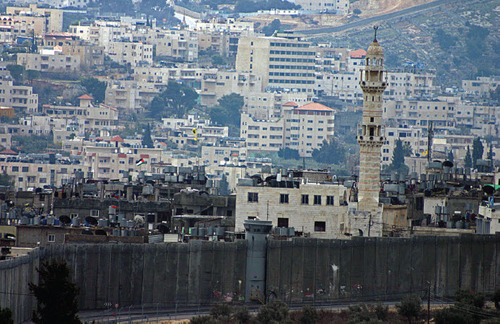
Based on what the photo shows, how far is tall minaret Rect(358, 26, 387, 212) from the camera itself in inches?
2594

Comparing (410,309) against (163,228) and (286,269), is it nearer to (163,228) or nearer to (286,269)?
(286,269)

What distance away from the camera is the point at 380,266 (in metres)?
55.8

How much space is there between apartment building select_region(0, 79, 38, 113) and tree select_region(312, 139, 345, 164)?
116ft

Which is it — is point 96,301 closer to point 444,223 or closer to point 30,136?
point 444,223

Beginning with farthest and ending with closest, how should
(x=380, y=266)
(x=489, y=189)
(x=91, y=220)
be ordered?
(x=489, y=189)
(x=91, y=220)
(x=380, y=266)

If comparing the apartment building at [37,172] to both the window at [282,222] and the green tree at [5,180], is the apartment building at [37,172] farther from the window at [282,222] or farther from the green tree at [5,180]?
the window at [282,222]

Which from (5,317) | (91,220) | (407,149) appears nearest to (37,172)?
(407,149)

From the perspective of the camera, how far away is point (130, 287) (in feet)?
172

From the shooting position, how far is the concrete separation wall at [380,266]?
178 ft

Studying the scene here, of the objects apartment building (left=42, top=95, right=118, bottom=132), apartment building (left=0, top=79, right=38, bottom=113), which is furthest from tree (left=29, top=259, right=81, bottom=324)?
apartment building (left=0, top=79, right=38, bottom=113)

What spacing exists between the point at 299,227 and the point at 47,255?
55.4 feet

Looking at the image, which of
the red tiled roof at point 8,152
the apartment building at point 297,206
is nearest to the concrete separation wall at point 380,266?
the apartment building at point 297,206

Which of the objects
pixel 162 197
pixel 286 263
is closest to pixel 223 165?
pixel 162 197

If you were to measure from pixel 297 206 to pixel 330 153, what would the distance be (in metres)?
129
